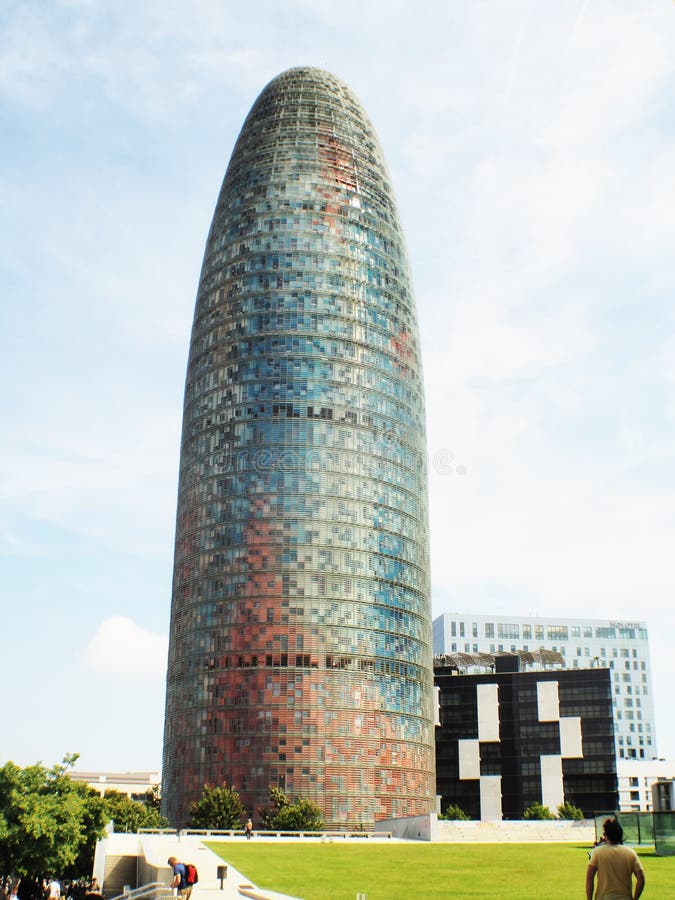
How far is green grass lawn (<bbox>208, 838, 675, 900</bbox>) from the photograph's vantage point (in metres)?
38.3

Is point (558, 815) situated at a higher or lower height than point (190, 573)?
lower

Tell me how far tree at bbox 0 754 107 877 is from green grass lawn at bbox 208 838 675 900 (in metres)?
17.8

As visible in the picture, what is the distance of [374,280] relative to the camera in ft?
580

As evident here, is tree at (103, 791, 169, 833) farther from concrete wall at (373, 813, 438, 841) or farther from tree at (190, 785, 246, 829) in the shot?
concrete wall at (373, 813, 438, 841)

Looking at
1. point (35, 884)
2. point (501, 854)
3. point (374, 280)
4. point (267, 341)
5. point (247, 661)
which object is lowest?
point (35, 884)

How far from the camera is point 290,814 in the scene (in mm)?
129750

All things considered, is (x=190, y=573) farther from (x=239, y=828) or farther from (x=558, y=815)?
(x=558, y=815)

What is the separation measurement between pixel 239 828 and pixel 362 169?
119 m

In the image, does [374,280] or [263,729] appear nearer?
[263,729]

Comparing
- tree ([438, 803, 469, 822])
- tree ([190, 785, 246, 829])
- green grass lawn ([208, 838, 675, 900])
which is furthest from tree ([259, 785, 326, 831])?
green grass lawn ([208, 838, 675, 900])

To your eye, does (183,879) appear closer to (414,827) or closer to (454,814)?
(414,827)

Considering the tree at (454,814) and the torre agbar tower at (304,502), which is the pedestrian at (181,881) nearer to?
the torre agbar tower at (304,502)

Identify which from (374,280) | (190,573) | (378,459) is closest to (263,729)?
(190,573)

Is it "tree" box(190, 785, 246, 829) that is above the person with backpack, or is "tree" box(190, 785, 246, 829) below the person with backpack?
below
